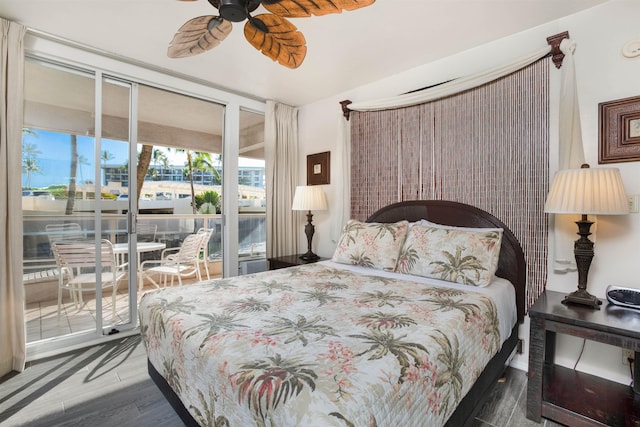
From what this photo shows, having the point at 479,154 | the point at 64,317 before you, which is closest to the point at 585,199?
the point at 479,154

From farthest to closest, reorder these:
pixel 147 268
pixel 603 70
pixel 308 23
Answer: pixel 147 268
pixel 308 23
pixel 603 70

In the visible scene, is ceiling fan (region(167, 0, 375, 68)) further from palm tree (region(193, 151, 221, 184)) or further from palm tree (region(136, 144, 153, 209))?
palm tree (region(193, 151, 221, 184))

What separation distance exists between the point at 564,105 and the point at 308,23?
73.6 inches

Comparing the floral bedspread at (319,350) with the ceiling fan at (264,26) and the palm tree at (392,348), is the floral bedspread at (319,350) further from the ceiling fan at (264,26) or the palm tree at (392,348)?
the ceiling fan at (264,26)

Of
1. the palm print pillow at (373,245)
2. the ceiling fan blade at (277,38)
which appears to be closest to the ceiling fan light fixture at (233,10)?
the ceiling fan blade at (277,38)

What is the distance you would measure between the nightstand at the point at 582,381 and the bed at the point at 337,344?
0.64 ft

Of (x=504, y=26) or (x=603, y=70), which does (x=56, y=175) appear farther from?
(x=603, y=70)

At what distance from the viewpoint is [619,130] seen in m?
1.90

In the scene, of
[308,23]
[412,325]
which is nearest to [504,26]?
[308,23]

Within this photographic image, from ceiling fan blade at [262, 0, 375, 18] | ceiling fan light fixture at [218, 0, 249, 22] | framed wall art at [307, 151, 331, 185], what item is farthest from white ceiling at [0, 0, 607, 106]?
framed wall art at [307, 151, 331, 185]

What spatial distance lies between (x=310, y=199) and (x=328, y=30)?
1666 mm

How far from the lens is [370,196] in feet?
10.5

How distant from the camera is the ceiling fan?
4.93 ft

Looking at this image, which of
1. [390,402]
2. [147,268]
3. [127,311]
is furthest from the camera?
[147,268]
